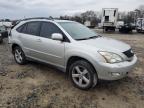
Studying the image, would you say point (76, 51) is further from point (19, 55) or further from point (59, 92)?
point (19, 55)

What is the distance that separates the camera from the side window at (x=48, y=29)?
5259mm

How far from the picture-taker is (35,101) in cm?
404

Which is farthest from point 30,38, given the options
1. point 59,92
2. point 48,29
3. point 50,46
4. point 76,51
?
point 59,92

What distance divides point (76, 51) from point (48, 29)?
4.57 feet

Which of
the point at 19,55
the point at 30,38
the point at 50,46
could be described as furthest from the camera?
the point at 19,55

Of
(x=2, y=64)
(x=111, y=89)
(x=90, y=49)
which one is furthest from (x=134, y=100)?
(x=2, y=64)

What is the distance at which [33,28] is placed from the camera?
6.00 meters

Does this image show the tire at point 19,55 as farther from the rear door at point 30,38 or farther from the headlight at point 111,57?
the headlight at point 111,57

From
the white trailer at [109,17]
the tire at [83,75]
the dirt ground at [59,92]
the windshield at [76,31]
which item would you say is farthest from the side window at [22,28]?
the white trailer at [109,17]

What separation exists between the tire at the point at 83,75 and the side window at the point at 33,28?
1814mm

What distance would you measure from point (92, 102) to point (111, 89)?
0.86m

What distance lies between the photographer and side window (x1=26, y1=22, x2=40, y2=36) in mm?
5819

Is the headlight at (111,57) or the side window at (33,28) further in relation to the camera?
the side window at (33,28)

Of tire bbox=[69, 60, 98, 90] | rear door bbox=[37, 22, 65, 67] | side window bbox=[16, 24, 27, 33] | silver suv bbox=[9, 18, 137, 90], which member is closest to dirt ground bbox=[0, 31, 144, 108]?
tire bbox=[69, 60, 98, 90]
